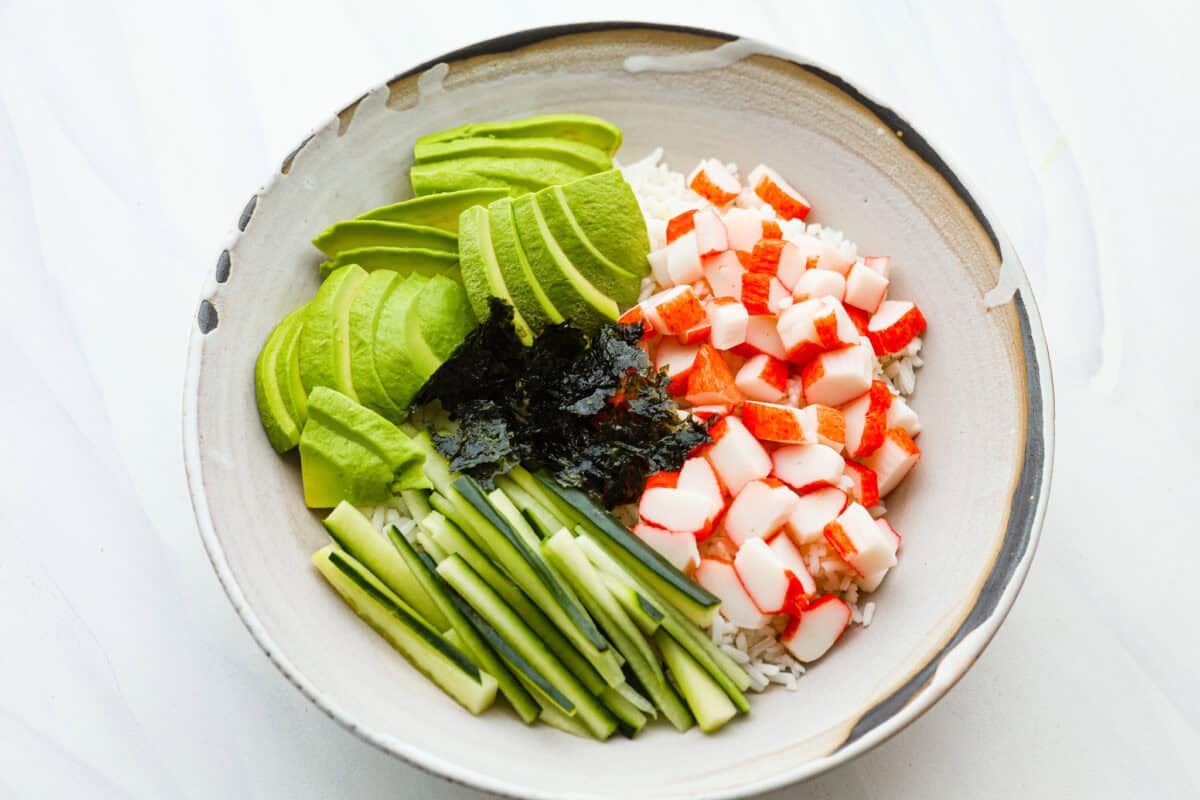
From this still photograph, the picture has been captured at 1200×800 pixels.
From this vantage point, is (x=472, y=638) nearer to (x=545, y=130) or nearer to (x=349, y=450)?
(x=349, y=450)

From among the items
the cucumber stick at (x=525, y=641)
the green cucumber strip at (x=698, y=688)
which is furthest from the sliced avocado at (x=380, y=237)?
the green cucumber strip at (x=698, y=688)

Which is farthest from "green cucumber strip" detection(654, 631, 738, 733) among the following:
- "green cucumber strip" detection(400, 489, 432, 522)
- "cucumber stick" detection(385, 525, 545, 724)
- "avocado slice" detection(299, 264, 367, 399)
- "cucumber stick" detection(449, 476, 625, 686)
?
"avocado slice" detection(299, 264, 367, 399)

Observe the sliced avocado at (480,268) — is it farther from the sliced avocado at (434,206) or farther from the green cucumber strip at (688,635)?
the green cucumber strip at (688,635)

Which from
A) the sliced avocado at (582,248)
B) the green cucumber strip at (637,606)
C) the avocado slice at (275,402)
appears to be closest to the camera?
the green cucumber strip at (637,606)

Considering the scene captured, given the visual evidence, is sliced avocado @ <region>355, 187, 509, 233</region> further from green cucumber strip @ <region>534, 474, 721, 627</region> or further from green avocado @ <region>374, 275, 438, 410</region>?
green cucumber strip @ <region>534, 474, 721, 627</region>

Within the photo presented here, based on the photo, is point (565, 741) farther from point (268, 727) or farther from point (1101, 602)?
point (1101, 602)

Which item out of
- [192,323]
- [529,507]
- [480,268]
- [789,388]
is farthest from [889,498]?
[192,323]

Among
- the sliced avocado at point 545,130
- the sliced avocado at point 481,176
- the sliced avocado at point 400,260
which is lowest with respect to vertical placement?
the sliced avocado at point 400,260
